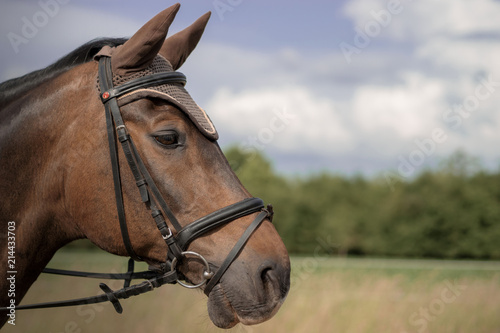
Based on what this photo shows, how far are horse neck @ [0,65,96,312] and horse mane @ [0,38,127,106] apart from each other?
214 millimetres

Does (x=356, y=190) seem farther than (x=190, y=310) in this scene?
Yes

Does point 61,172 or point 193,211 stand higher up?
point 61,172

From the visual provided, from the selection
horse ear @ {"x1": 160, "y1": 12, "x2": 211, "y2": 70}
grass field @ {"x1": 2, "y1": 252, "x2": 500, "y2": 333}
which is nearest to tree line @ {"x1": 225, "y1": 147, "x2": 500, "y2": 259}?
grass field @ {"x1": 2, "y1": 252, "x2": 500, "y2": 333}

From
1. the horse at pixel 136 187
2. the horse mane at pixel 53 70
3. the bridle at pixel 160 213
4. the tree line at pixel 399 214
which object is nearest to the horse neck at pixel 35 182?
the horse at pixel 136 187

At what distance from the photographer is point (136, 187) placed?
2.79 meters

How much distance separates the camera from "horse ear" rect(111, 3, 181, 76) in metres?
2.81

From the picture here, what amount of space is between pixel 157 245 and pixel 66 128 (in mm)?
930

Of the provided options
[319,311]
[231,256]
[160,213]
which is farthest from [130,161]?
[319,311]

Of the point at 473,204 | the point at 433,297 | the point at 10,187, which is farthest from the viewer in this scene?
the point at 473,204

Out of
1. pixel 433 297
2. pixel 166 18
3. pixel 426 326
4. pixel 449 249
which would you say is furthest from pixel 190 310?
pixel 449 249

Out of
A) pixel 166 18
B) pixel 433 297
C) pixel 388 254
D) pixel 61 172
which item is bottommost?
pixel 388 254

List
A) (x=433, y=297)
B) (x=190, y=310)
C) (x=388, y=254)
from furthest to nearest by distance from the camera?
(x=388, y=254), (x=433, y=297), (x=190, y=310)

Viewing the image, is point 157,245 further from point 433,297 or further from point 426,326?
point 433,297

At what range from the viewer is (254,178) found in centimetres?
3859
